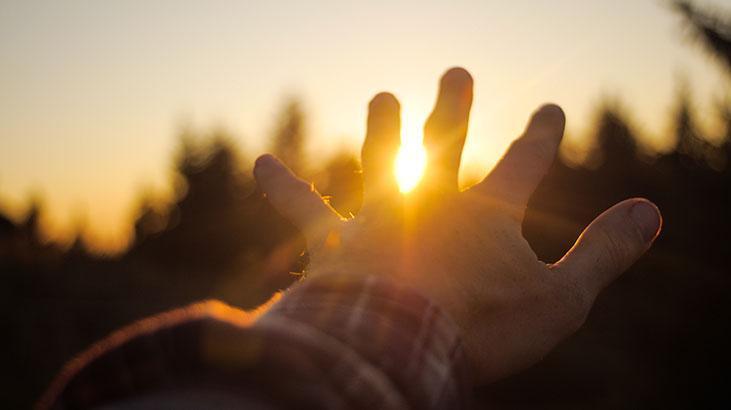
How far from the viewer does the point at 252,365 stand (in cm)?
76

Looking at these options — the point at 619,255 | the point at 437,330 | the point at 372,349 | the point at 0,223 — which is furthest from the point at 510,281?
the point at 0,223

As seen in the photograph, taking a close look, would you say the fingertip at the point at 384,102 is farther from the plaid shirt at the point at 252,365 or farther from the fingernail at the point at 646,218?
the plaid shirt at the point at 252,365

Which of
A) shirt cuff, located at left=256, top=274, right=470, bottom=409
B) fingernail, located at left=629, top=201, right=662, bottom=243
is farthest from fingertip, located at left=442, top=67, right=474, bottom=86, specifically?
shirt cuff, located at left=256, top=274, right=470, bottom=409

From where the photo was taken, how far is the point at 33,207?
183ft

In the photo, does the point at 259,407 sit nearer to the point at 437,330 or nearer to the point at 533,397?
the point at 437,330

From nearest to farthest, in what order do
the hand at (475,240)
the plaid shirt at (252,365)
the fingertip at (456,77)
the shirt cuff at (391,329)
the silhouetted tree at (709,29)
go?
1. the plaid shirt at (252,365)
2. the shirt cuff at (391,329)
3. the hand at (475,240)
4. the fingertip at (456,77)
5. the silhouetted tree at (709,29)

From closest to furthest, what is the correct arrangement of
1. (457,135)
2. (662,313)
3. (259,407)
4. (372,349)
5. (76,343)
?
1. (259,407)
2. (372,349)
3. (457,135)
4. (662,313)
5. (76,343)

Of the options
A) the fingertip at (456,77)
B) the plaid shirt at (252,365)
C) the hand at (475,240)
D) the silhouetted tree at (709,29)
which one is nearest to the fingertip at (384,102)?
the hand at (475,240)

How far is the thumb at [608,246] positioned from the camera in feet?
5.57

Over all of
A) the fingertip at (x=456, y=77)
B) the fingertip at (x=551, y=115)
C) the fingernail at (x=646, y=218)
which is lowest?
the fingernail at (x=646, y=218)

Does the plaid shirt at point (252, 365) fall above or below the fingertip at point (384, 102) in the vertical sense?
below

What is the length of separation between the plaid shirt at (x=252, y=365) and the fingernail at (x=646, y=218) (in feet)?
3.21

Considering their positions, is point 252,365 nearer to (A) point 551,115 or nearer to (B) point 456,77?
(B) point 456,77

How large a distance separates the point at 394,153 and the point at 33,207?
59.8m
